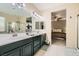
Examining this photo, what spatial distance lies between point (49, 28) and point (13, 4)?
117 inches

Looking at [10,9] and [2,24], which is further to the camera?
[10,9]

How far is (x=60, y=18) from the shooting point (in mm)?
6258

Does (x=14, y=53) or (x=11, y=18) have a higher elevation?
(x=11, y=18)

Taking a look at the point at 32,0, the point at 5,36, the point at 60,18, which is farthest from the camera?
the point at 60,18

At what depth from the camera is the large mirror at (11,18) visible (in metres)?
2.17

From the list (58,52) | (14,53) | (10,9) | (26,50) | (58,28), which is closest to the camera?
(14,53)

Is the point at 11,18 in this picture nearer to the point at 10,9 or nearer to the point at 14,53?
the point at 10,9

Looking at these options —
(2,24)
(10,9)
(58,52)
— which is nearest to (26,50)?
(2,24)

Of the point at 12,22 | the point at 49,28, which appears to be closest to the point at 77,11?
the point at 49,28

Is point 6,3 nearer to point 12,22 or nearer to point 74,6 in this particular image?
point 12,22

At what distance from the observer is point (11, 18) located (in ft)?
8.27

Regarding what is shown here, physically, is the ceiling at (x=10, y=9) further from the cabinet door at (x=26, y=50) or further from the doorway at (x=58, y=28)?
the doorway at (x=58, y=28)

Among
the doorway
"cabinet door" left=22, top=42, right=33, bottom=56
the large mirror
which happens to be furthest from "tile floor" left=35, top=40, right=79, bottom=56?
the doorway

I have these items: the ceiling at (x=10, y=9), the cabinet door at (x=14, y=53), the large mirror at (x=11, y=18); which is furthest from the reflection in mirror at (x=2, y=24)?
the cabinet door at (x=14, y=53)
